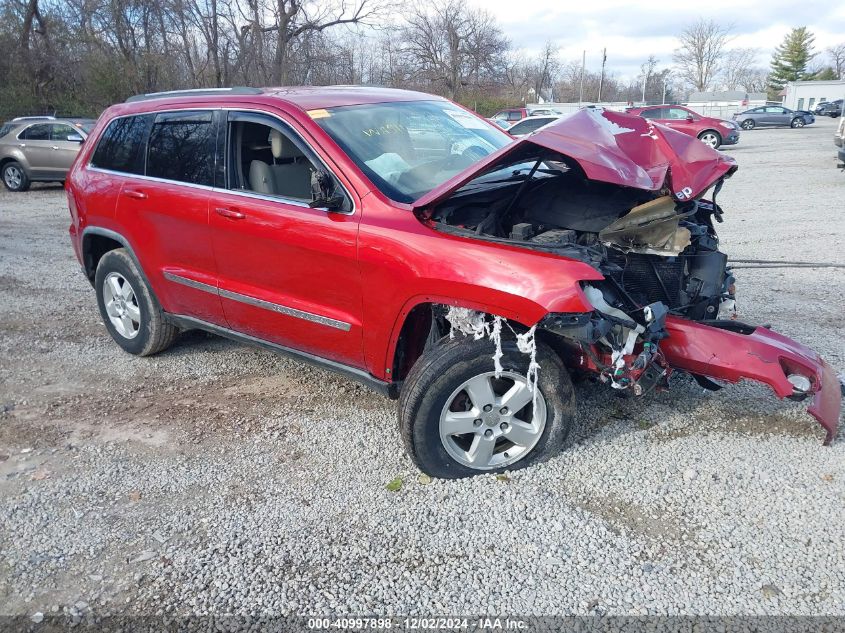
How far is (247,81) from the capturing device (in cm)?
2656

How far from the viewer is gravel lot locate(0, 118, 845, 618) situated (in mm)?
2551

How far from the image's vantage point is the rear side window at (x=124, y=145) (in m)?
4.55

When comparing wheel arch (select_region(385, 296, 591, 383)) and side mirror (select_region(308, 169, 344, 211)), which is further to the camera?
side mirror (select_region(308, 169, 344, 211))

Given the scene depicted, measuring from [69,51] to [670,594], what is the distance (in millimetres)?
29141

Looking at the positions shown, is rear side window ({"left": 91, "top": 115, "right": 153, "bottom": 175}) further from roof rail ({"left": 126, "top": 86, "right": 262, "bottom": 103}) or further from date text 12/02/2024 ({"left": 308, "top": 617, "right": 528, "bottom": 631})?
date text 12/02/2024 ({"left": 308, "top": 617, "right": 528, "bottom": 631})

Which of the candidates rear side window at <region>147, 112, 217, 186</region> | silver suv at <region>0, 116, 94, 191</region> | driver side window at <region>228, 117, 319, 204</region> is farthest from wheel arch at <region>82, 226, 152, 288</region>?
silver suv at <region>0, 116, 94, 191</region>

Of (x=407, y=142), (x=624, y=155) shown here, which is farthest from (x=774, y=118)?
(x=624, y=155)

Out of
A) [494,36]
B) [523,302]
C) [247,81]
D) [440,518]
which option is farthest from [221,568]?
[494,36]

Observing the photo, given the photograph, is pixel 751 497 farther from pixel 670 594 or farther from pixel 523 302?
pixel 523 302

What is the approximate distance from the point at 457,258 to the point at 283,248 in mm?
1139

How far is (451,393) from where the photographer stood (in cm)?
311

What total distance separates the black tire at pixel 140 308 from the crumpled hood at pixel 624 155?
99.7 inches

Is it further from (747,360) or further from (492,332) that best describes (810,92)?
(492,332)

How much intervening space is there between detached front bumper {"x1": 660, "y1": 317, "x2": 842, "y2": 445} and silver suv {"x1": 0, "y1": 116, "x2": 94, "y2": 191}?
15475 millimetres
